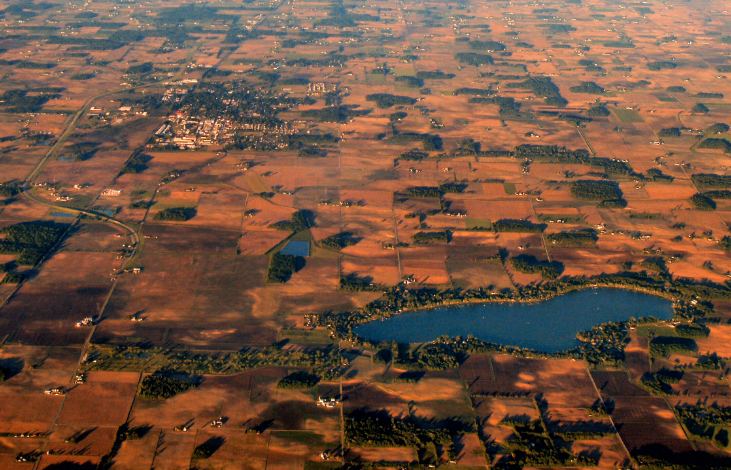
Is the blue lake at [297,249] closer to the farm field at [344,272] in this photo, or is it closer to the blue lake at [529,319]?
the farm field at [344,272]

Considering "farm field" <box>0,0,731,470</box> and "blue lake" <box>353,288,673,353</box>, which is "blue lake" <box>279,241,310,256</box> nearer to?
"farm field" <box>0,0,731,470</box>

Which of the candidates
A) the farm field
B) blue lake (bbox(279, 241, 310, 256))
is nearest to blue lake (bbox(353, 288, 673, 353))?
the farm field

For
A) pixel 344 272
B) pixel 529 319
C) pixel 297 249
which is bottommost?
pixel 529 319

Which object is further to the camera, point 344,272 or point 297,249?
point 297,249

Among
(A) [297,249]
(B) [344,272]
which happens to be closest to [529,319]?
(B) [344,272]

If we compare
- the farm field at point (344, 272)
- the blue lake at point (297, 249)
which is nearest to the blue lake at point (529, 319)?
the farm field at point (344, 272)

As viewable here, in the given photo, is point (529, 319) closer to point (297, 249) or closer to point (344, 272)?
point (344, 272)
